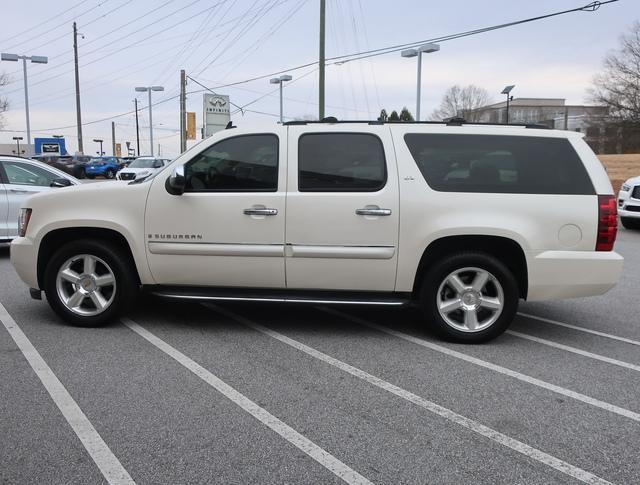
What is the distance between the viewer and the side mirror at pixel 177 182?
4828 mm

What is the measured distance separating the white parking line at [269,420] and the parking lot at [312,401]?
0.01 metres

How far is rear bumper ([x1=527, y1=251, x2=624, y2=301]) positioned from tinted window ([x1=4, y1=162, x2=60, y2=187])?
26.7 feet

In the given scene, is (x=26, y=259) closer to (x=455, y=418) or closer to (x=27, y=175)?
(x=455, y=418)

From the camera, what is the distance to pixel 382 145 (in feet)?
16.2

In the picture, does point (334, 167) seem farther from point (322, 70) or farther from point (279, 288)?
point (322, 70)

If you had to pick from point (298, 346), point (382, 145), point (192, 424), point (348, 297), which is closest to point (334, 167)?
point (382, 145)

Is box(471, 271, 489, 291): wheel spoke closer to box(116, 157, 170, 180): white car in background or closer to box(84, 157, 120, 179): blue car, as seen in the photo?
box(116, 157, 170, 180): white car in background

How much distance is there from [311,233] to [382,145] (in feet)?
3.26

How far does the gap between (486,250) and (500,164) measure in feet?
2.46

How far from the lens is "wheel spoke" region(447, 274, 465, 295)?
191 inches

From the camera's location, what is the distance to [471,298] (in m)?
4.87

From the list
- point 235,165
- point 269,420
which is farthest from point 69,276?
point 269,420

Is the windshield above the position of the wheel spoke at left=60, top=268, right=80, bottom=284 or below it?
above

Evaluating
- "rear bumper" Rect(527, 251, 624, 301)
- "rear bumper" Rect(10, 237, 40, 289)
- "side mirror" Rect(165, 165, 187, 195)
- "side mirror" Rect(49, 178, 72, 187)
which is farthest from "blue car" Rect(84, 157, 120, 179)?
"rear bumper" Rect(527, 251, 624, 301)
